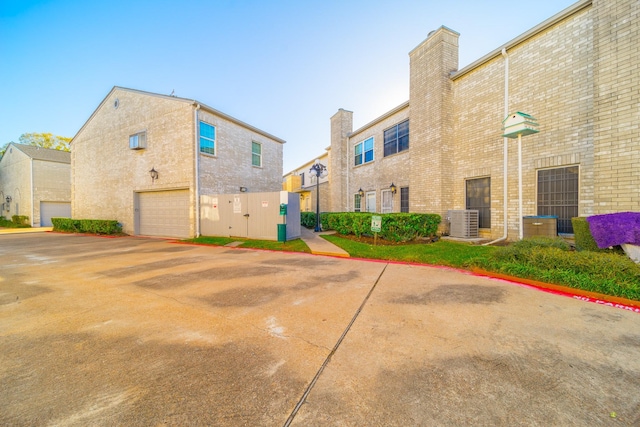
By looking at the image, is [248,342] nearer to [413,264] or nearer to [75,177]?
[413,264]

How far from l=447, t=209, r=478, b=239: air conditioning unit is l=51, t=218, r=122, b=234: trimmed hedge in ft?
59.4

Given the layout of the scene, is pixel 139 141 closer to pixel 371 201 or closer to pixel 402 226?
pixel 371 201

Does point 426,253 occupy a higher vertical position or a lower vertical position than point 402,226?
lower

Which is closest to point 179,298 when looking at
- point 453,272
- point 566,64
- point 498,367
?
point 498,367

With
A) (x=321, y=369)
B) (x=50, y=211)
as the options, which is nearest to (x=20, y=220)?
(x=50, y=211)

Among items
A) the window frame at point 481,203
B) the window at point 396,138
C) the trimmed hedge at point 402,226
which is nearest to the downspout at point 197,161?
the trimmed hedge at point 402,226

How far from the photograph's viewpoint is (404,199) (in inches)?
512

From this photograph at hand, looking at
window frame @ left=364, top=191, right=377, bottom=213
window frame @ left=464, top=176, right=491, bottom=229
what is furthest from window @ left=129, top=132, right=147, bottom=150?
window frame @ left=464, top=176, right=491, bottom=229

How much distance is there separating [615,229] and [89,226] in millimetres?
22944

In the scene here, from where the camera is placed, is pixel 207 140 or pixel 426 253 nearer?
pixel 426 253

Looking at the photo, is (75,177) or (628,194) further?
(75,177)

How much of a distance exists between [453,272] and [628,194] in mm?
4778

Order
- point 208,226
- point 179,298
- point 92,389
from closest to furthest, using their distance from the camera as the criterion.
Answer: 1. point 92,389
2. point 179,298
3. point 208,226

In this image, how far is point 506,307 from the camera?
357 cm
